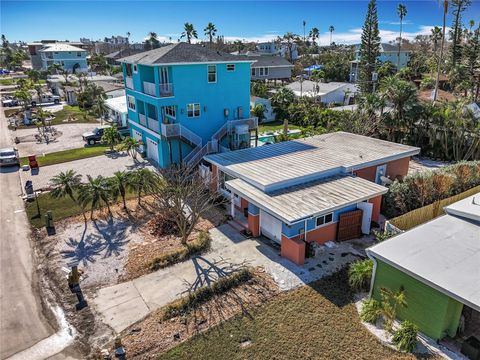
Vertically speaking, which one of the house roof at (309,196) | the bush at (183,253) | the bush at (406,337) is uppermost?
the house roof at (309,196)

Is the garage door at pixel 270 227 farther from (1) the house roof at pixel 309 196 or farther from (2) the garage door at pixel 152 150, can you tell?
(2) the garage door at pixel 152 150

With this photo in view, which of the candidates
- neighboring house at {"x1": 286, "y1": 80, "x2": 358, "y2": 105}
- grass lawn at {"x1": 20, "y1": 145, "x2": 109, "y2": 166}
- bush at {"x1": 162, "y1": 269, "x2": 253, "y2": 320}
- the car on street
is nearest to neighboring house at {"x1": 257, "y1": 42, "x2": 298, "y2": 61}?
neighboring house at {"x1": 286, "y1": 80, "x2": 358, "y2": 105}

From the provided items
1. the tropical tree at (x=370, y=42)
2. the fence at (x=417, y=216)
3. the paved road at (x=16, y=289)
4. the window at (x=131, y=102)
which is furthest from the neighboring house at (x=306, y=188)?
the tropical tree at (x=370, y=42)

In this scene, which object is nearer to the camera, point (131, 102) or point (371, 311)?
point (371, 311)

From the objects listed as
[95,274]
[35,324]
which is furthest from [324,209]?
[35,324]

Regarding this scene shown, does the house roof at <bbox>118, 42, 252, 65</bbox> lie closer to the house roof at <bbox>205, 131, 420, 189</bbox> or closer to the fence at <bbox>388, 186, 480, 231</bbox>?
the house roof at <bbox>205, 131, 420, 189</bbox>

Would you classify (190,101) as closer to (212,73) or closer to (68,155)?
(212,73)

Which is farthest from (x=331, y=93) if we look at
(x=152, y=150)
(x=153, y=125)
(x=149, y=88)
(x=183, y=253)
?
(x=183, y=253)
